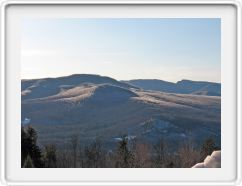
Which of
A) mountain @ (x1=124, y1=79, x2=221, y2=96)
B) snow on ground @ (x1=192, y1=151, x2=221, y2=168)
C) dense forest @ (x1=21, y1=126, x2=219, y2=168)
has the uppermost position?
mountain @ (x1=124, y1=79, x2=221, y2=96)

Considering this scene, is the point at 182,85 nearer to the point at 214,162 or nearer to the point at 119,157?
the point at 119,157

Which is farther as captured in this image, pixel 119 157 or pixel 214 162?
pixel 119 157

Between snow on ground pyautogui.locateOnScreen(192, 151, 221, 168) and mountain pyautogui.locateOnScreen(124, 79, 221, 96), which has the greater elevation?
mountain pyautogui.locateOnScreen(124, 79, 221, 96)

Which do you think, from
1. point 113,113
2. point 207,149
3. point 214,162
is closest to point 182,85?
point 207,149

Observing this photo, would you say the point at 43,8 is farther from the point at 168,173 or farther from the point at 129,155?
the point at 129,155

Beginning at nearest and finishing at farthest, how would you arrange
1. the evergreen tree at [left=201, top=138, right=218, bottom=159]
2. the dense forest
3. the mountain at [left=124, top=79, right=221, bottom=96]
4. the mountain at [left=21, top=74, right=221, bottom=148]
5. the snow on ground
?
the snow on ground < the dense forest < the mountain at [left=124, top=79, right=221, bottom=96] < the evergreen tree at [left=201, top=138, right=218, bottom=159] < the mountain at [left=21, top=74, right=221, bottom=148]

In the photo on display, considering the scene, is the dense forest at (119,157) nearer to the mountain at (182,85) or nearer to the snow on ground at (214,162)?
the mountain at (182,85)

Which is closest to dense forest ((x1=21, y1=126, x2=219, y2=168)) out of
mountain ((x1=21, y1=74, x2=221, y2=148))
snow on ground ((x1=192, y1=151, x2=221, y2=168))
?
mountain ((x1=21, y1=74, x2=221, y2=148))

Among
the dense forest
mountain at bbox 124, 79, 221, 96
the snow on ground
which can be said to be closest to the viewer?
the snow on ground

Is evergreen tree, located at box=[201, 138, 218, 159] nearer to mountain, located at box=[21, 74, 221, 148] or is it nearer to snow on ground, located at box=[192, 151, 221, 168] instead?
mountain, located at box=[21, 74, 221, 148]
